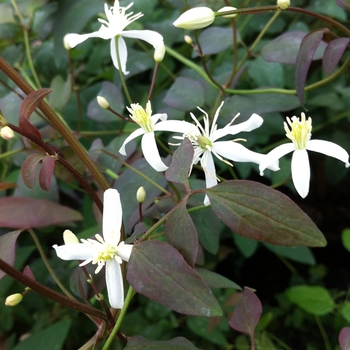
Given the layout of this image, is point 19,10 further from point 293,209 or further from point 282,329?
point 282,329

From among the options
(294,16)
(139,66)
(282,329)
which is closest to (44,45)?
(139,66)

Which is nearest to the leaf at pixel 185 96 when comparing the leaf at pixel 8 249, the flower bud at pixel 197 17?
the flower bud at pixel 197 17

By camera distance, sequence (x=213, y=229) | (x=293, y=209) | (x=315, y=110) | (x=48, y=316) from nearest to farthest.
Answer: (x=293, y=209)
(x=213, y=229)
(x=48, y=316)
(x=315, y=110)

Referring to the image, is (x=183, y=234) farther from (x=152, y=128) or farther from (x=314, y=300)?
(x=314, y=300)

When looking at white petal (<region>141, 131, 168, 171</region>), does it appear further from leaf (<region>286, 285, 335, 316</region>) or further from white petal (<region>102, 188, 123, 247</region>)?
leaf (<region>286, 285, 335, 316</region>)

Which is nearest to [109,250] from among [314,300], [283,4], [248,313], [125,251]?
[125,251]

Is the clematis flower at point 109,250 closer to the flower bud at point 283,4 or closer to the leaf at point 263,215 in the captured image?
the leaf at point 263,215
